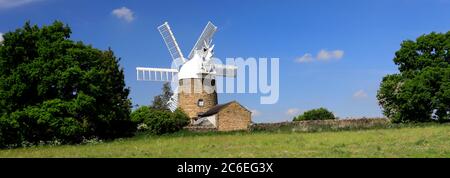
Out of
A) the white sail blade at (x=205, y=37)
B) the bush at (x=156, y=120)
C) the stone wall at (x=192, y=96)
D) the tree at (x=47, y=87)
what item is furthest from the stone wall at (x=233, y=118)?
the tree at (x=47, y=87)

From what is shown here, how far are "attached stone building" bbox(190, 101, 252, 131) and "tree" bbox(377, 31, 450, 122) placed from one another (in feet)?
53.1

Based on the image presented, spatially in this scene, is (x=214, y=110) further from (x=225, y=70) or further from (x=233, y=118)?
(x=225, y=70)

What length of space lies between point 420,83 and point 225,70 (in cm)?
2779

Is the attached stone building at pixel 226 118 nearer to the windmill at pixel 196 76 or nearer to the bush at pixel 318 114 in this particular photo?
the windmill at pixel 196 76

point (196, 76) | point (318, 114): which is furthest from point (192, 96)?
point (318, 114)

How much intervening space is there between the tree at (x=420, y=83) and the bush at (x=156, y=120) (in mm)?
21640

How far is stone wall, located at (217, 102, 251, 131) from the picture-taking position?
2662 inches

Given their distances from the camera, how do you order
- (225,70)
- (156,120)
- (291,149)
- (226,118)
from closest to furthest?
(291,149) < (156,120) < (226,118) < (225,70)

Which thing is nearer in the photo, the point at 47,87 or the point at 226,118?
the point at 47,87

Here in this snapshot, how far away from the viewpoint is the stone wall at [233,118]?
67.6m

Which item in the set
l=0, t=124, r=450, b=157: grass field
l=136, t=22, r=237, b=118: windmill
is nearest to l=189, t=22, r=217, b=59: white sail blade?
l=136, t=22, r=237, b=118: windmill

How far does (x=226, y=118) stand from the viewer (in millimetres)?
68250

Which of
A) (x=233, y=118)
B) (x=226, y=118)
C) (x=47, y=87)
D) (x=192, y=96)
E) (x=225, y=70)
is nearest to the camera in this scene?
(x=47, y=87)

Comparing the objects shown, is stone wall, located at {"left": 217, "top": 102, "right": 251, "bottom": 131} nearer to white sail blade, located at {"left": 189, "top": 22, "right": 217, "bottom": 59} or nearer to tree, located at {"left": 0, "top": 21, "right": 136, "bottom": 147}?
white sail blade, located at {"left": 189, "top": 22, "right": 217, "bottom": 59}
